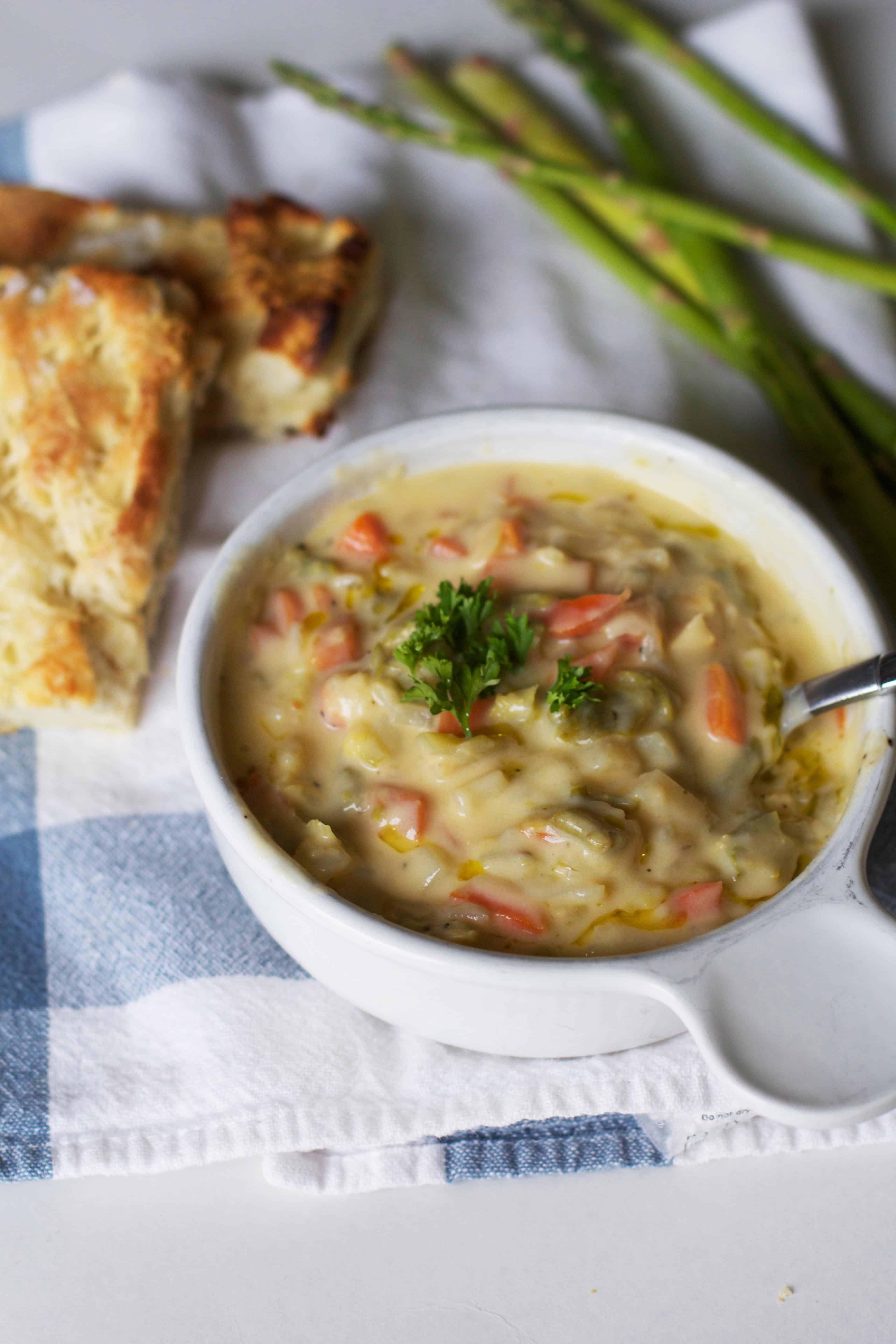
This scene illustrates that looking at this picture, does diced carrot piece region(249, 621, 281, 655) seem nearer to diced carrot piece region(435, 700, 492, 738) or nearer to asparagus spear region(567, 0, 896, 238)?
diced carrot piece region(435, 700, 492, 738)

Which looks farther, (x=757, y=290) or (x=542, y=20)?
(x=542, y=20)

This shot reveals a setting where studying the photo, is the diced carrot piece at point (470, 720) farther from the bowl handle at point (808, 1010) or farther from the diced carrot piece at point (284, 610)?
the bowl handle at point (808, 1010)

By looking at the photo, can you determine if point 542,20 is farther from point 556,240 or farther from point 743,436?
point 743,436

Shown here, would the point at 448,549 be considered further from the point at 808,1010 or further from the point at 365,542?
the point at 808,1010

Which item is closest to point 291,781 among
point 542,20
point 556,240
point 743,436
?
point 743,436

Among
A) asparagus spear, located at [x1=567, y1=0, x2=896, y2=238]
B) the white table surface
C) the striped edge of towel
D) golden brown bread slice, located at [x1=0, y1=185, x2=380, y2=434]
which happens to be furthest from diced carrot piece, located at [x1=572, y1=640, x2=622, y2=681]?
the striped edge of towel

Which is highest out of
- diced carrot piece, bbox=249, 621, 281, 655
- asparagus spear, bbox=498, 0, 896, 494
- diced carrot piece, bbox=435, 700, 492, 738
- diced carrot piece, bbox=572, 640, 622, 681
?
asparagus spear, bbox=498, 0, 896, 494

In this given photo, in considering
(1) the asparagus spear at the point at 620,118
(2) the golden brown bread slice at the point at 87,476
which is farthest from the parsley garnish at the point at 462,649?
(1) the asparagus spear at the point at 620,118
